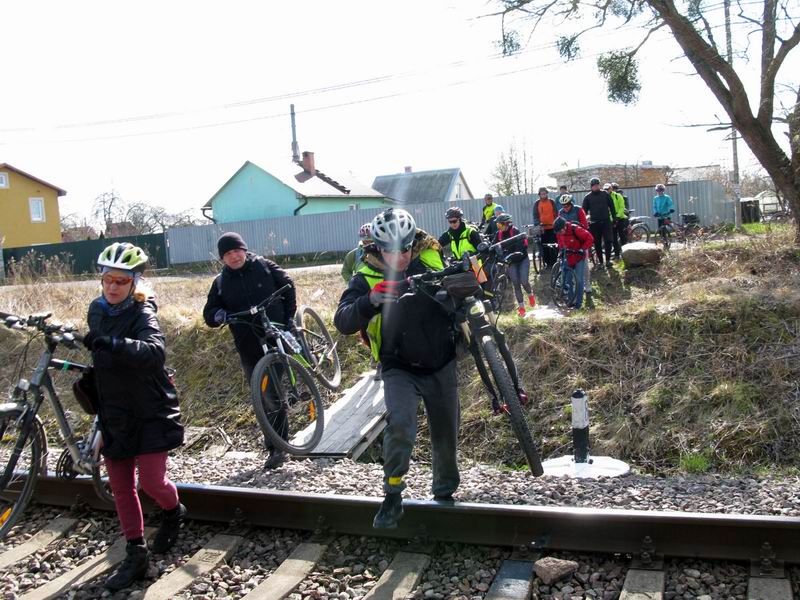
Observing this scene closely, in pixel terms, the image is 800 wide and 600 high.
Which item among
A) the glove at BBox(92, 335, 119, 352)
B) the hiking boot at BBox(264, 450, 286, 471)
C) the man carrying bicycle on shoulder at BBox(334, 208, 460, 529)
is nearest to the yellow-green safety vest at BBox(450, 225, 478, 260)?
the hiking boot at BBox(264, 450, 286, 471)

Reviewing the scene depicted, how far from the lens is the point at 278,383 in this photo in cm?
662

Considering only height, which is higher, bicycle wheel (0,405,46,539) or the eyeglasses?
the eyeglasses

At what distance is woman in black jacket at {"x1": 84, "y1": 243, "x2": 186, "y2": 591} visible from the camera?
4.35 metres

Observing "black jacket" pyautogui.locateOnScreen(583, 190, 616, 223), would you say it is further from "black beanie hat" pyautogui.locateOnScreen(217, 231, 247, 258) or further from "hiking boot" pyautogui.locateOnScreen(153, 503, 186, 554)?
"hiking boot" pyautogui.locateOnScreen(153, 503, 186, 554)

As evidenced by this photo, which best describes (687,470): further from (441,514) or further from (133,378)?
(133,378)

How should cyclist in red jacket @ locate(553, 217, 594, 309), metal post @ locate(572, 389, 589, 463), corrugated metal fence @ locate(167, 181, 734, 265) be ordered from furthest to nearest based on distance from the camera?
1. corrugated metal fence @ locate(167, 181, 734, 265)
2. cyclist in red jacket @ locate(553, 217, 594, 309)
3. metal post @ locate(572, 389, 589, 463)

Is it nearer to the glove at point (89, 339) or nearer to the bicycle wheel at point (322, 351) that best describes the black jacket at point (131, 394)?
the glove at point (89, 339)

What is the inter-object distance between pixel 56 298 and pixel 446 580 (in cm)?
1243

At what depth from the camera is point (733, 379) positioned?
756 cm

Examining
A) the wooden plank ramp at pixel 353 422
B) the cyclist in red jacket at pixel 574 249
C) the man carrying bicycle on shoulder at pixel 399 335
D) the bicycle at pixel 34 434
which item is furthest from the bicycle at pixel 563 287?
the bicycle at pixel 34 434

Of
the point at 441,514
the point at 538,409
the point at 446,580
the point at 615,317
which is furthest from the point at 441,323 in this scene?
the point at 615,317

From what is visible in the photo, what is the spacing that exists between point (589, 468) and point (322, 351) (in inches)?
146

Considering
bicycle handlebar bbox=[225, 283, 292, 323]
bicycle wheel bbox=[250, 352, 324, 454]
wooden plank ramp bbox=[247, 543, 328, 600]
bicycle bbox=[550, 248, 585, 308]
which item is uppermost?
bicycle handlebar bbox=[225, 283, 292, 323]

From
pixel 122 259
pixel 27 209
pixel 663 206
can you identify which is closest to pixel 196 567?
pixel 122 259
